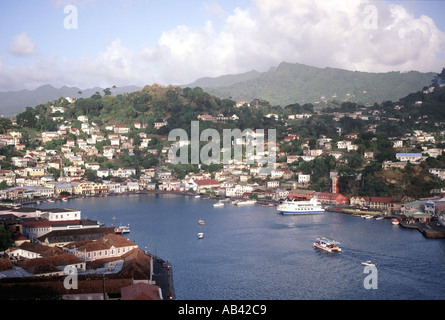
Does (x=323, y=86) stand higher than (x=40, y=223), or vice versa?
(x=323, y=86)

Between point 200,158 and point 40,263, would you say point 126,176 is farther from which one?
point 40,263

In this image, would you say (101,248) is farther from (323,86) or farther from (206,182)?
(323,86)

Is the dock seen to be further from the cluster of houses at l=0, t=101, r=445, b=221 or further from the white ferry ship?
the cluster of houses at l=0, t=101, r=445, b=221

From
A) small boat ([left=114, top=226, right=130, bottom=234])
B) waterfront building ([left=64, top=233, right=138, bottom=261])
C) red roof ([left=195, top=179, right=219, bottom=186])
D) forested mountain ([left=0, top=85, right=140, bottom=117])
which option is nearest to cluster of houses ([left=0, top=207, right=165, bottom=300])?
waterfront building ([left=64, top=233, right=138, bottom=261])

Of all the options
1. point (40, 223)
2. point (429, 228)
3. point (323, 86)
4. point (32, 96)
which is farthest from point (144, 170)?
point (32, 96)

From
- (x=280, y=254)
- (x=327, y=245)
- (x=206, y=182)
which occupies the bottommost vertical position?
(x=280, y=254)
